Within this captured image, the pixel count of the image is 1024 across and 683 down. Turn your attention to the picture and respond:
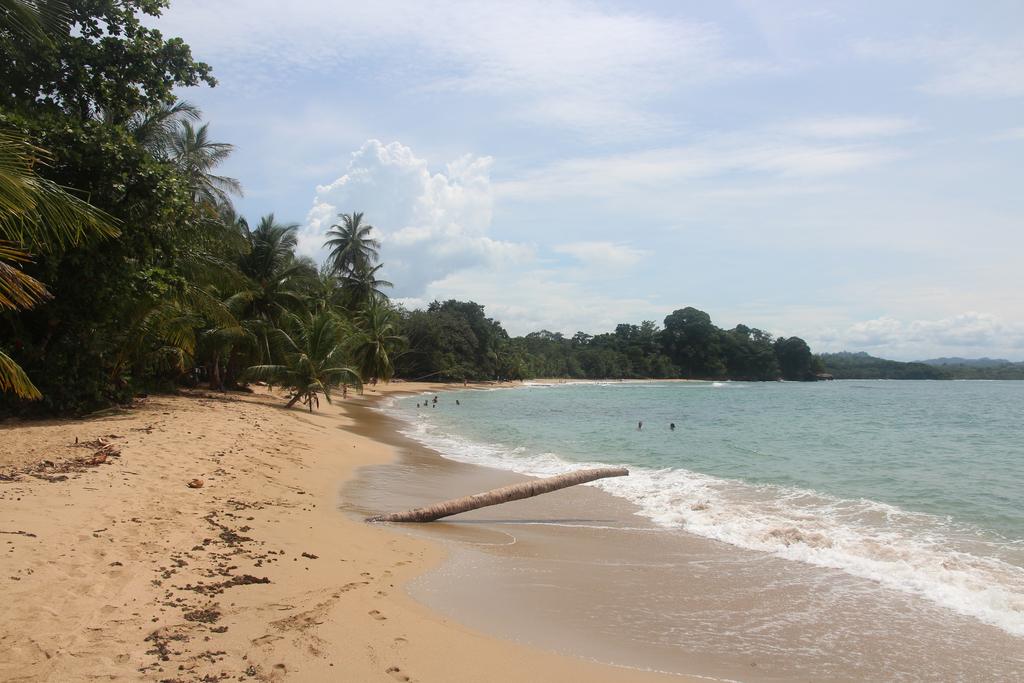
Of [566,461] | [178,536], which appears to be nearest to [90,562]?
[178,536]

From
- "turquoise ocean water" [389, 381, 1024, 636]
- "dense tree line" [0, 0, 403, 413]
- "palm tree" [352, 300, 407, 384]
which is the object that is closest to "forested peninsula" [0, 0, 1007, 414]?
"dense tree line" [0, 0, 403, 413]

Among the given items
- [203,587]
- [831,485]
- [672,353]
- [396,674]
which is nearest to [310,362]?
[831,485]

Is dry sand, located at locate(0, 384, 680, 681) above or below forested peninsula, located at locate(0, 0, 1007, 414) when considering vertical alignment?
below

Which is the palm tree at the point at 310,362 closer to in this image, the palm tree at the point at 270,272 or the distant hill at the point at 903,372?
the palm tree at the point at 270,272

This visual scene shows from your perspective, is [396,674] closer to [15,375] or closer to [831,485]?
[15,375]

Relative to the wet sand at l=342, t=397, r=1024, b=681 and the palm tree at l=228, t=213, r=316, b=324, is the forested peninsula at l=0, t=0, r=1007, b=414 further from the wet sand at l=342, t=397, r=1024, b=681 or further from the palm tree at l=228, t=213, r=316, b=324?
the wet sand at l=342, t=397, r=1024, b=681

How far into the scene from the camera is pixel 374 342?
141 ft

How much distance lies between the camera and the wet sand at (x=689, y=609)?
16.2 ft

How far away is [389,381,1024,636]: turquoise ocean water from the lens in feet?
24.7

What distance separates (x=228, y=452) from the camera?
11.1 m

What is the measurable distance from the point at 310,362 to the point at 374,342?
20637 mm

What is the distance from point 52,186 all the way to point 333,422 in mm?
16948

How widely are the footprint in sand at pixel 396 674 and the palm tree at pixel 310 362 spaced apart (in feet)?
62.9

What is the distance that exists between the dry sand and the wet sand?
0.43m
